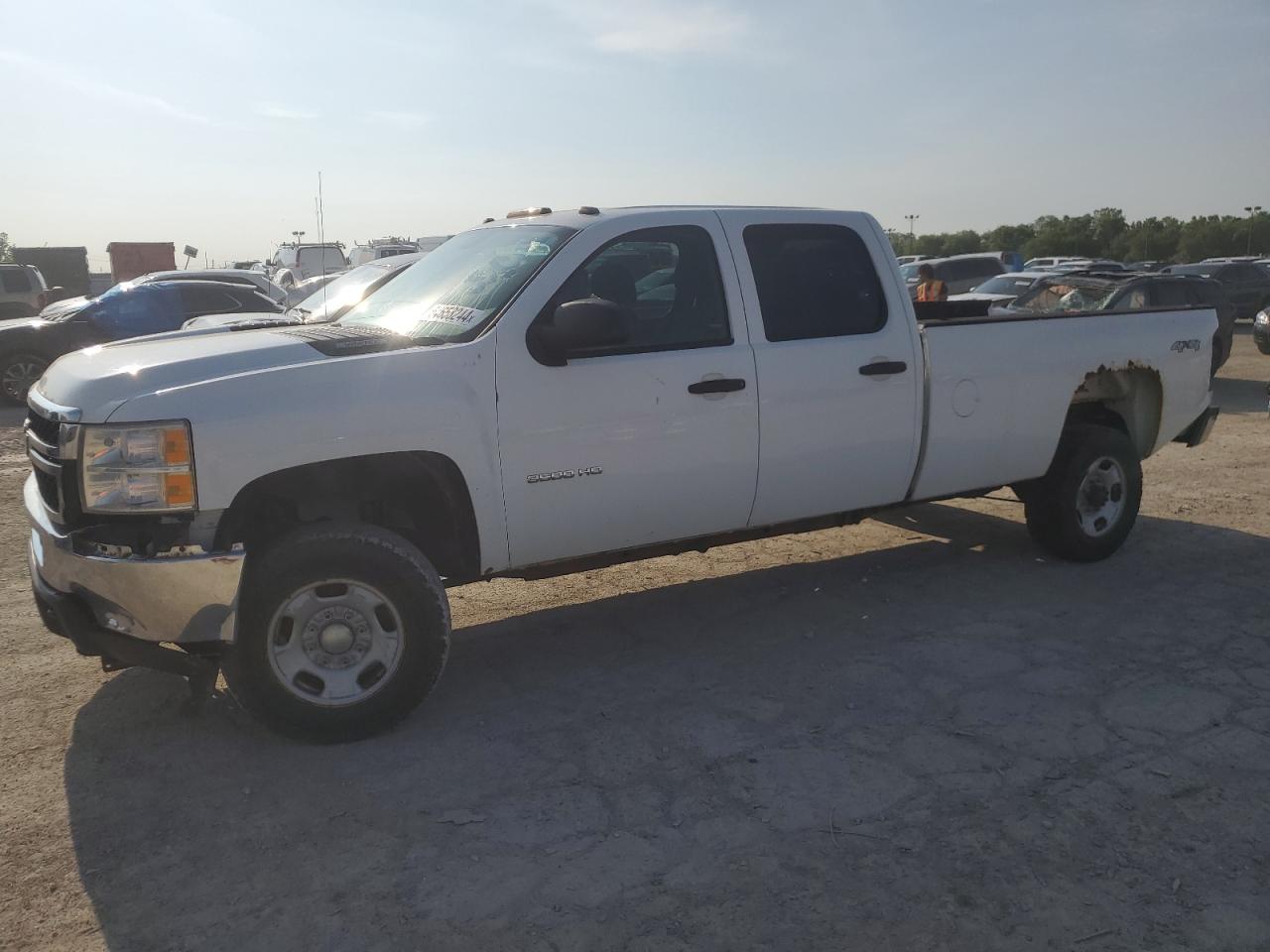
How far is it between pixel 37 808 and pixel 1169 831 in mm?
3819

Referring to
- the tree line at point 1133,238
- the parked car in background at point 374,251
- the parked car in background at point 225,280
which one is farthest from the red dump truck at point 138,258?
the tree line at point 1133,238

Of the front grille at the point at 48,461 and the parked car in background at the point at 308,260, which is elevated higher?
the parked car in background at the point at 308,260

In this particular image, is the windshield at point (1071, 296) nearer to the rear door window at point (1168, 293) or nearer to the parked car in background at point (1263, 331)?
the rear door window at point (1168, 293)

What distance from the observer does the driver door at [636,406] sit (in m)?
4.38

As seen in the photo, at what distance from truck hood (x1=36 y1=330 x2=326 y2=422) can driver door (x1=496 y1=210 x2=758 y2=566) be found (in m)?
0.91

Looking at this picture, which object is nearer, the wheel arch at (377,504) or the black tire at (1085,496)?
the wheel arch at (377,504)

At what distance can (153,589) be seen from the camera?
3740 millimetres

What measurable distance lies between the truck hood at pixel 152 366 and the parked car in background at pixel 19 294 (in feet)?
62.9

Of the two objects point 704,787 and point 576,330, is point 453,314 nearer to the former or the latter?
point 576,330

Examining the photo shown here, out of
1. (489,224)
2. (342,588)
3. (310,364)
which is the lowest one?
(342,588)

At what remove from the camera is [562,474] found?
4.45 m

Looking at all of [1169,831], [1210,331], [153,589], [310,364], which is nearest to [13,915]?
[153,589]

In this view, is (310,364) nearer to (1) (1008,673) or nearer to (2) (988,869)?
(2) (988,869)

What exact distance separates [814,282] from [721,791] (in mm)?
2607
